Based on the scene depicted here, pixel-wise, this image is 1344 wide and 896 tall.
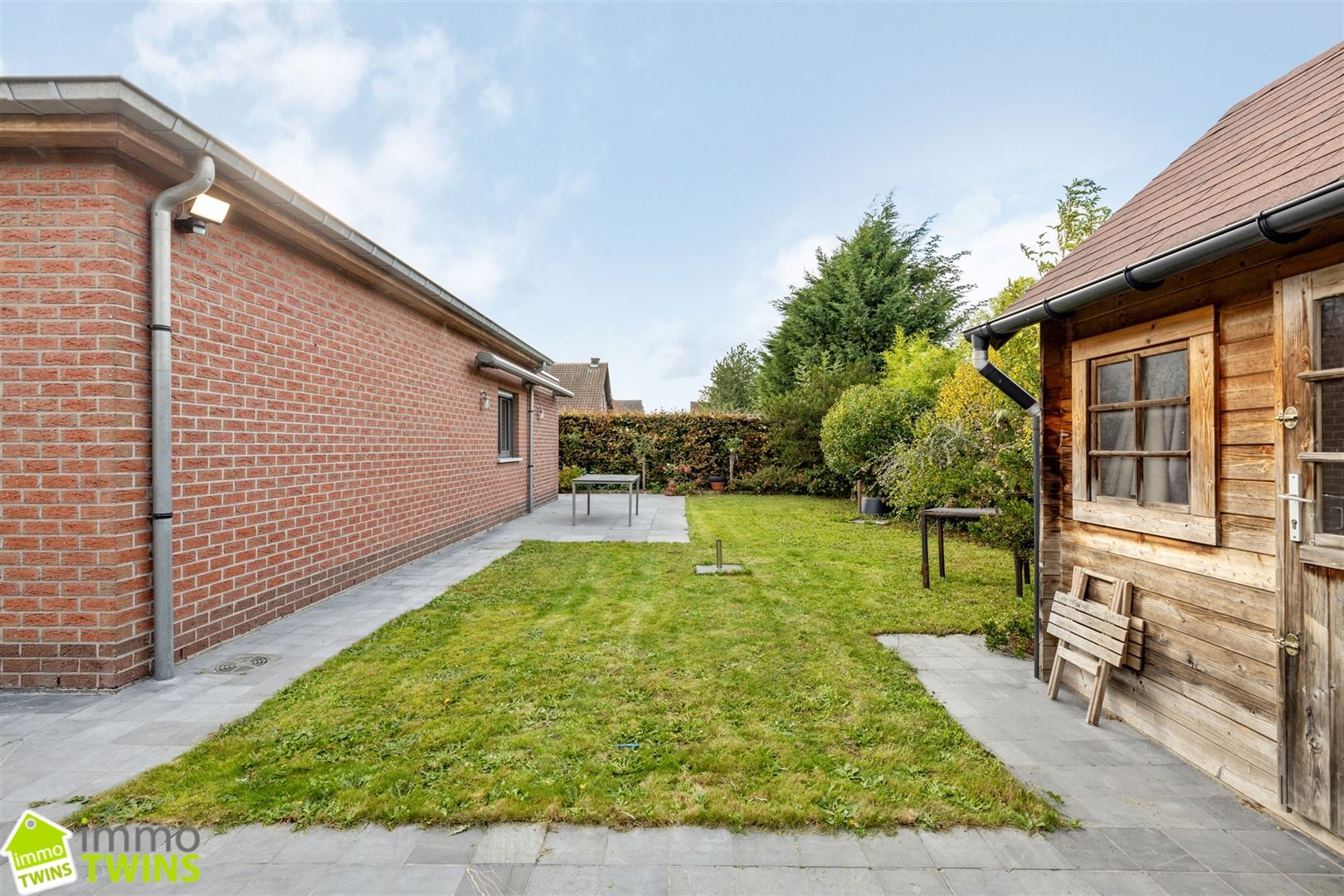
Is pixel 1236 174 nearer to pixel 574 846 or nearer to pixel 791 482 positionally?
pixel 574 846

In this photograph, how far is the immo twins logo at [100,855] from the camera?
1.79 metres

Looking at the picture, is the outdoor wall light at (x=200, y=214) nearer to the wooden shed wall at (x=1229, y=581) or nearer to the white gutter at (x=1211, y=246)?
the white gutter at (x=1211, y=246)

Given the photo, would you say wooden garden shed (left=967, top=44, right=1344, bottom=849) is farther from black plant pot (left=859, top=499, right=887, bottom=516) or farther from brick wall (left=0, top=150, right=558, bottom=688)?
black plant pot (left=859, top=499, right=887, bottom=516)

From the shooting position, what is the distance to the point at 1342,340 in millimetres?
2002

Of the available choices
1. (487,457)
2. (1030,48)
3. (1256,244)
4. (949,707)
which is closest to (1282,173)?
(1256,244)

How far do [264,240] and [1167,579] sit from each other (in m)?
6.37

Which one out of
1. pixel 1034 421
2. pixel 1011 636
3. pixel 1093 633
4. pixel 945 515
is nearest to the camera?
pixel 1093 633

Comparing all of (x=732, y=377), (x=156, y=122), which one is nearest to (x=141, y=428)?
(x=156, y=122)

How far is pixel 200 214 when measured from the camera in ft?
11.5

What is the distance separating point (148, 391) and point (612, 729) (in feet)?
11.1

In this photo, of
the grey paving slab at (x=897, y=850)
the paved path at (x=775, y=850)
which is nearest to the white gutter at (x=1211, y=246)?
the paved path at (x=775, y=850)

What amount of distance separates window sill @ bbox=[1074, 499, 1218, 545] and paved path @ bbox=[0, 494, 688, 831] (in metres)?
4.69

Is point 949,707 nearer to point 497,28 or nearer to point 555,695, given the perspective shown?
point 555,695

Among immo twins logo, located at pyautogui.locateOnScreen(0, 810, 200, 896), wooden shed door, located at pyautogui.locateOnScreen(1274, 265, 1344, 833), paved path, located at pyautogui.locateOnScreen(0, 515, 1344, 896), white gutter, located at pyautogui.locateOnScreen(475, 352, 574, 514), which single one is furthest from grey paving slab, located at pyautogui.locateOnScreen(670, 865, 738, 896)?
white gutter, located at pyautogui.locateOnScreen(475, 352, 574, 514)
